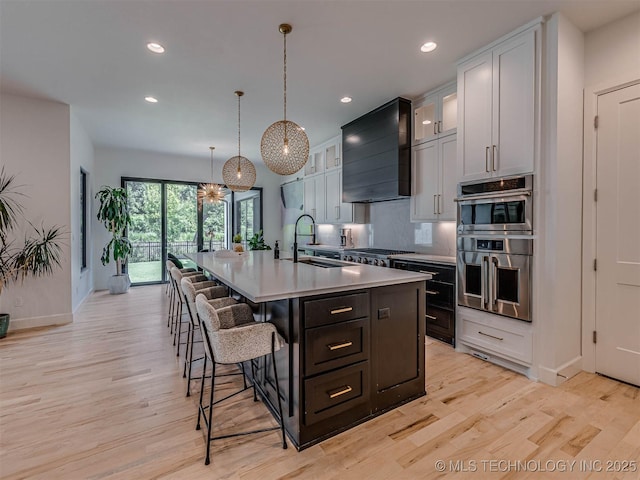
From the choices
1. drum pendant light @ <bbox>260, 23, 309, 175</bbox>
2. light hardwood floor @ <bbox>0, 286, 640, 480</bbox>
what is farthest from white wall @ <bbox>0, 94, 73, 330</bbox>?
drum pendant light @ <bbox>260, 23, 309, 175</bbox>

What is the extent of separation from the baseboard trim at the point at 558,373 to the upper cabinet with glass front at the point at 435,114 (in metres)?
2.46

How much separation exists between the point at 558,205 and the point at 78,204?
6051 mm

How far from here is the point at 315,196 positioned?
6.15 metres

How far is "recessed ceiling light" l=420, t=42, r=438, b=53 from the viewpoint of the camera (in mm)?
2828

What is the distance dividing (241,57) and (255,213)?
17.1 feet

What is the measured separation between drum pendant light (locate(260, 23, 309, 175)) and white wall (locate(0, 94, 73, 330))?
3146 mm

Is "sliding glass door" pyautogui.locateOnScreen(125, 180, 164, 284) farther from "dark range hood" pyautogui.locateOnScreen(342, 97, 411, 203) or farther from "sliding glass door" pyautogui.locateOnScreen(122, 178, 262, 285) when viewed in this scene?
"dark range hood" pyautogui.locateOnScreen(342, 97, 411, 203)

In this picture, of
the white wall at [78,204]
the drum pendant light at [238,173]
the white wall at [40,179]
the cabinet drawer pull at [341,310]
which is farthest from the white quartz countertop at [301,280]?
the white wall at [78,204]

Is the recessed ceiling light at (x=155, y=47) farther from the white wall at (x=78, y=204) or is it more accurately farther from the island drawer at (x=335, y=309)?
the island drawer at (x=335, y=309)

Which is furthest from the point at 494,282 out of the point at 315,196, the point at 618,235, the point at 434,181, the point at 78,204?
the point at 78,204

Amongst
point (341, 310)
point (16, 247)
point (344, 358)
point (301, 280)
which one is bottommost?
point (344, 358)

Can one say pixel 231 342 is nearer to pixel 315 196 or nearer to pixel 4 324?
pixel 4 324

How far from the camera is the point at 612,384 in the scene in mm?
2510

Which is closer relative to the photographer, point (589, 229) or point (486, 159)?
point (589, 229)
